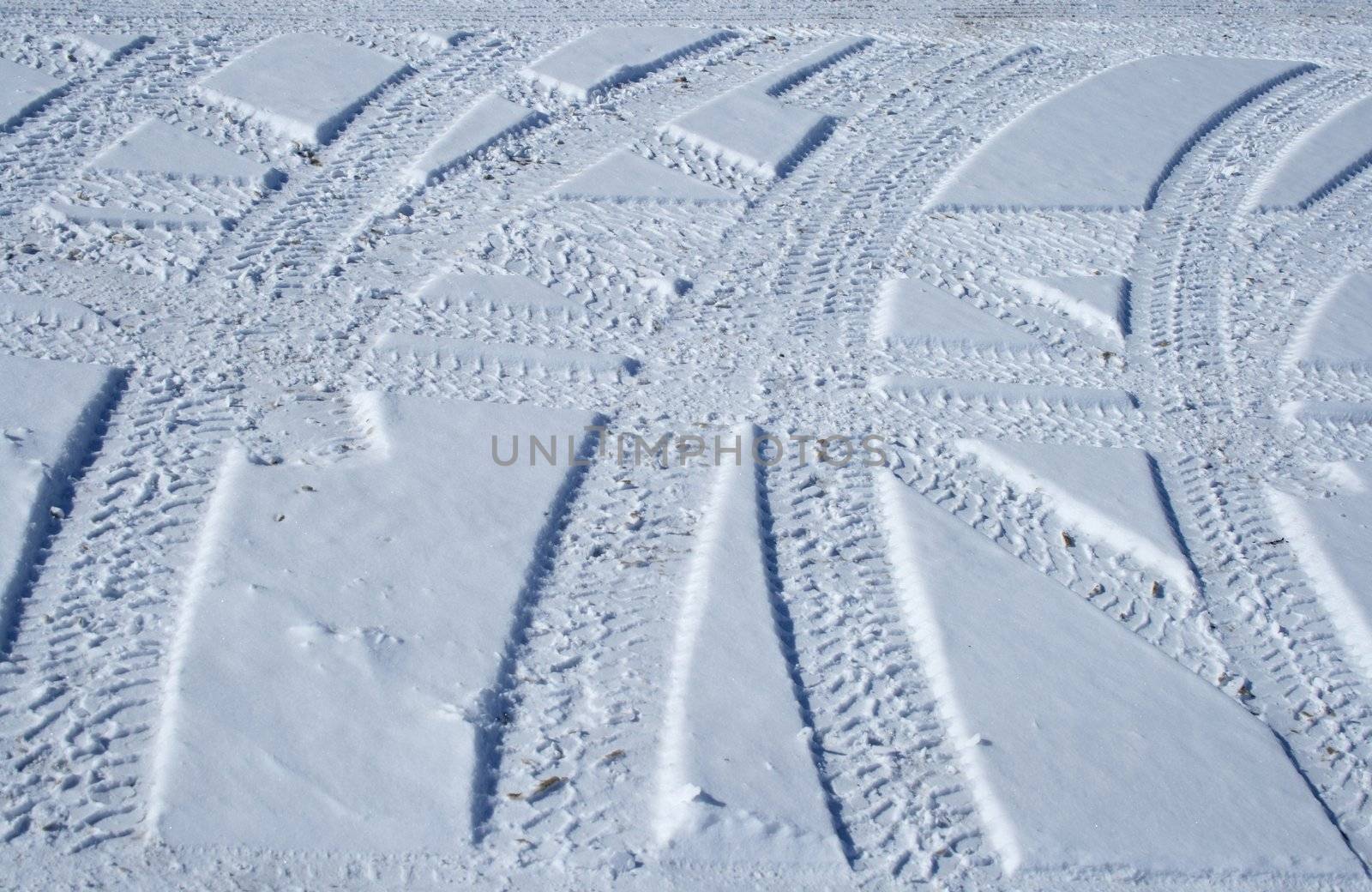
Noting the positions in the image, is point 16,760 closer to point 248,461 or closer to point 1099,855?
point 248,461

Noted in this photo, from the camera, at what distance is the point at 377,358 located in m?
2.48

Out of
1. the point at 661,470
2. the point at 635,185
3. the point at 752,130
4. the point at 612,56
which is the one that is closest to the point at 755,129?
the point at 752,130

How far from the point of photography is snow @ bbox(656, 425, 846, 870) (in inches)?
65.2

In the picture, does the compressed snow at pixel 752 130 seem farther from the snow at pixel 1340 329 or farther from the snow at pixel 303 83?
the snow at pixel 1340 329

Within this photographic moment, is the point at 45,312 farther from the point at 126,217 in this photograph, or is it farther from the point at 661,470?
the point at 661,470

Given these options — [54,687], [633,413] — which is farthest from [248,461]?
[633,413]

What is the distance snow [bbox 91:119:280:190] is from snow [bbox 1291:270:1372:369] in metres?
2.47

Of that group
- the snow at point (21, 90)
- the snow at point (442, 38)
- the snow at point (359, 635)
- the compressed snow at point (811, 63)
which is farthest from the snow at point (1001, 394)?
the snow at point (21, 90)

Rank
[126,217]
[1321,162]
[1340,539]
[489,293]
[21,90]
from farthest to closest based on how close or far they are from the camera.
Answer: [1321,162] < [21,90] < [126,217] < [489,293] < [1340,539]

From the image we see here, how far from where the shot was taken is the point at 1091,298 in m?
2.86

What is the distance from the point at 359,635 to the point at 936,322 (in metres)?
1.48

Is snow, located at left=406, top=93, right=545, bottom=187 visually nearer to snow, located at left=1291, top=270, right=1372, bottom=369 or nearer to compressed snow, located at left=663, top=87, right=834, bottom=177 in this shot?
compressed snow, located at left=663, top=87, right=834, bottom=177

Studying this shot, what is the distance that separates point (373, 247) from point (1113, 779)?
193 centimetres

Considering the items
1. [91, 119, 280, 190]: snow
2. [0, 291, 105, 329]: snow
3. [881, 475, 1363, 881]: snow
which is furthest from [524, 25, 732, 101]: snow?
[881, 475, 1363, 881]: snow
